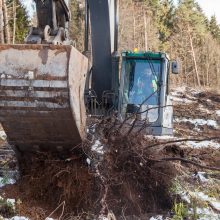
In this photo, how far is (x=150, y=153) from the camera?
5500mm

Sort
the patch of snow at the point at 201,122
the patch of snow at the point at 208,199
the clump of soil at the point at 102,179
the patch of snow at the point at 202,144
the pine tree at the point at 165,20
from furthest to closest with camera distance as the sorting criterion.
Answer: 1. the pine tree at the point at 165,20
2. the patch of snow at the point at 201,122
3. the patch of snow at the point at 202,144
4. the patch of snow at the point at 208,199
5. the clump of soil at the point at 102,179

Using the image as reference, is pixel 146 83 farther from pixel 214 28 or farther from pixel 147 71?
pixel 214 28

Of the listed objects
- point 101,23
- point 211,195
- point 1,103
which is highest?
point 101,23

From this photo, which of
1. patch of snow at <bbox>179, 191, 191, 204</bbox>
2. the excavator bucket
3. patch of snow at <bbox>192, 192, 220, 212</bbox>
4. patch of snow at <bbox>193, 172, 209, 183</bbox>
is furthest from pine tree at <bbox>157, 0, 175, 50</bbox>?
the excavator bucket

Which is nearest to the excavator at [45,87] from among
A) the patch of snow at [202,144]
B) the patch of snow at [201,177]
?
the patch of snow at [201,177]

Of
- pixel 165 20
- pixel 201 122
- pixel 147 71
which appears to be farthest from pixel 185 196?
pixel 165 20

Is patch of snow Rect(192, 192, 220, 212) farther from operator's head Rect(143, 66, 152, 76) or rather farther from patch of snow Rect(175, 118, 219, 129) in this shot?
patch of snow Rect(175, 118, 219, 129)

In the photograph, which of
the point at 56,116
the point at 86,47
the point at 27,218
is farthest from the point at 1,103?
the point at 86,47

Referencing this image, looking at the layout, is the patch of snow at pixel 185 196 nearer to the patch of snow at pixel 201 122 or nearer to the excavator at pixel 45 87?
the excavator at pixel 45 87

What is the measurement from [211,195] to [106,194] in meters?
1.53

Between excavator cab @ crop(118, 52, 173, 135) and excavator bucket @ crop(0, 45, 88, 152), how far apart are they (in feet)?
11.2

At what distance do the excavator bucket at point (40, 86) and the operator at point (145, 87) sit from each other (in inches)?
137

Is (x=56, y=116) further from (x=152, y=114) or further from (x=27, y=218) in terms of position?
(x=152, y=114)

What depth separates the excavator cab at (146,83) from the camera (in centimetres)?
804
